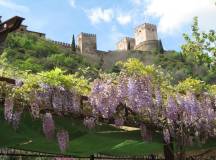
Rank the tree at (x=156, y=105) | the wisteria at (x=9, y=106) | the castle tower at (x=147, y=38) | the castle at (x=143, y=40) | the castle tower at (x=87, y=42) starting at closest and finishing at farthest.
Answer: the wisteria at (x=9, y=106) < the tree at (x=156, y=105) < the castle tower at (x=87, y=42) < the castle tower at (x=147, y=38) < the castle at (x=143, y=40)

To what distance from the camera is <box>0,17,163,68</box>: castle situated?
80.1 m

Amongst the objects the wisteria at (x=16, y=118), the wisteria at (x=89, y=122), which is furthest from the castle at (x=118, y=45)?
the wisteria at (x=16, y=118)

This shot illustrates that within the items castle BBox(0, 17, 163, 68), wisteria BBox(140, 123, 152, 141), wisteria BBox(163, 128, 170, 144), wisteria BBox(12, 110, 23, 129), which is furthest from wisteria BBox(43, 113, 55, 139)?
castle BBox(0, 17, 163, 68)

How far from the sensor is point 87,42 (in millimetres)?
84750

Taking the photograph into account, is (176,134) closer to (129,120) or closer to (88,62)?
(129,120)

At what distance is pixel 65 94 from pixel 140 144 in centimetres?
165

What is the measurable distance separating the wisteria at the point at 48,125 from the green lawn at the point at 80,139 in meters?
0.08

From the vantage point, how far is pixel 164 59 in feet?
270

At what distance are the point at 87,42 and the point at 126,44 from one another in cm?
1005

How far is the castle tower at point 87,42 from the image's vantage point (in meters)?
83.1

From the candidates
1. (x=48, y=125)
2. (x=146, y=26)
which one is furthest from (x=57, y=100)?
(x=146, y=26)

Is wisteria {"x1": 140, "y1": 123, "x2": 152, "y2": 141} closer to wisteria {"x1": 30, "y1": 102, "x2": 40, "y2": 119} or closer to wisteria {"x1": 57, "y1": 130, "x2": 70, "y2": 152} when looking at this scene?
wisteria {"x1": 57, "y1": 130, "x2": 70, "y2": 152}

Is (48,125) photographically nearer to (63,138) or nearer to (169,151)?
(63,138)

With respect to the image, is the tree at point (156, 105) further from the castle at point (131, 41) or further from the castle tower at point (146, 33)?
the castle tower at point (146, 33)
